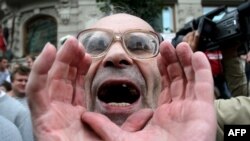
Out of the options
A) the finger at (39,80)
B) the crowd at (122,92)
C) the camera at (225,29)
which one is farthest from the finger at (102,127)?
the camera at (225,29)

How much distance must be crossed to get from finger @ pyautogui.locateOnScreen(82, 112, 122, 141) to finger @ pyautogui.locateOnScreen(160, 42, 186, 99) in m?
0.21

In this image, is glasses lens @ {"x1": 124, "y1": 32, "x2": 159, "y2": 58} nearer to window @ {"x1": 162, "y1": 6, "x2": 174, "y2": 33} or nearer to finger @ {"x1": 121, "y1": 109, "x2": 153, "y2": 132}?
finger @ {"x1": 121, "y1": 109, "x2": 153, "y2": 132}

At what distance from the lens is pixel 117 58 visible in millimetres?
1719

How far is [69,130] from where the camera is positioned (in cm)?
147

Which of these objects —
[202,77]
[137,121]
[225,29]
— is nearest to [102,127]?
[137,121]

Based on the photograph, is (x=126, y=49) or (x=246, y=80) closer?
(x=126, y=49)

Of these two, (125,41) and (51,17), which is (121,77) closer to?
(125,41)

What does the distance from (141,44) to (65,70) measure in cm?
40

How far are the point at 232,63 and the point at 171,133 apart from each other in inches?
53.9

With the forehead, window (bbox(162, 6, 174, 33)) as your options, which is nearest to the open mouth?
the forehead

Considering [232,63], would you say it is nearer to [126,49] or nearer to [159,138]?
[126,49]

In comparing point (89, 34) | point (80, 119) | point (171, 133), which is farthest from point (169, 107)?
point (89, 34)

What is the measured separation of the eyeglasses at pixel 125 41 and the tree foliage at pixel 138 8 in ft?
1.55

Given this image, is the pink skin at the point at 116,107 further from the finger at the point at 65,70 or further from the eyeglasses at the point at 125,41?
the eyeglasses at the point at 125,41
